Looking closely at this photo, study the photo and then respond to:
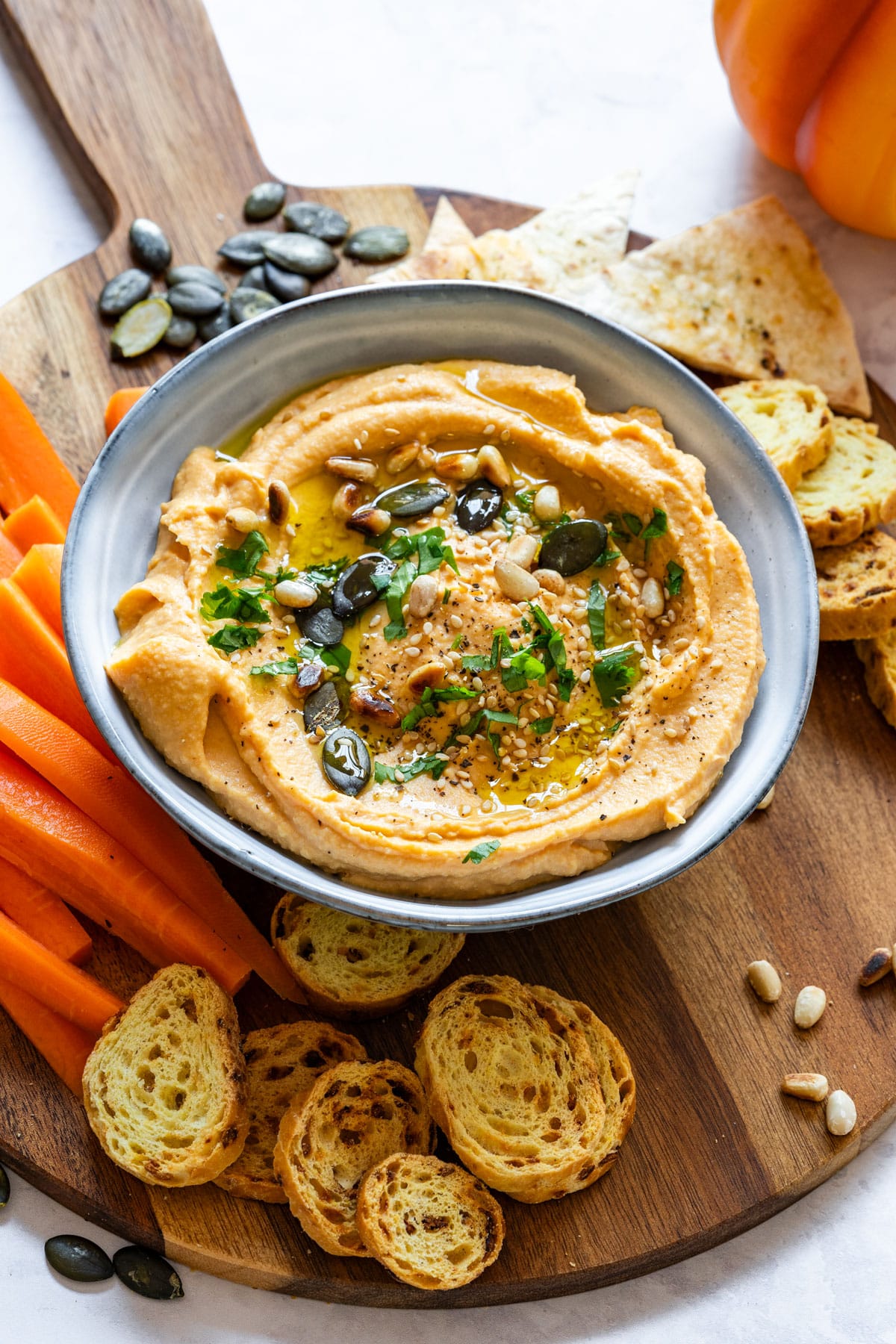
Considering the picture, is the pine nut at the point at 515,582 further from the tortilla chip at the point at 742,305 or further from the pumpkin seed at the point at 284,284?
the pumpkin seed at the point at 284,284

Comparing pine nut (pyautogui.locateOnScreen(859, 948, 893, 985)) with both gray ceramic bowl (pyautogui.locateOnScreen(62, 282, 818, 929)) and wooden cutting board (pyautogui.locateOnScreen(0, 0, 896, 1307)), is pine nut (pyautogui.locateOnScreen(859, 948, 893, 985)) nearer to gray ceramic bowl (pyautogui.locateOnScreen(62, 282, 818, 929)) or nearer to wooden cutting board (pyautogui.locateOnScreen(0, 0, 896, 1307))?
wooden cutting board (pyautogui.locateOnScreen(0, 0, 896, 1307))

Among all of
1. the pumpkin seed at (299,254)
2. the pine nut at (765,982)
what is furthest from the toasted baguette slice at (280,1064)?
the pumpkin seed at (299,254)

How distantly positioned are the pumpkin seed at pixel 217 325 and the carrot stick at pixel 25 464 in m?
0.86

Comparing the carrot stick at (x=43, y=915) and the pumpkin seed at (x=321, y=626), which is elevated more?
the pumpkin seed at (x=321, y=626)

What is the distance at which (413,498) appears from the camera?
4.36 meters

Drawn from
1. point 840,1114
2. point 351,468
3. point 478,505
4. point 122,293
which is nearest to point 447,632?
point 478,505

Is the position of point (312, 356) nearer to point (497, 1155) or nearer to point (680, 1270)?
point (497, 1155)

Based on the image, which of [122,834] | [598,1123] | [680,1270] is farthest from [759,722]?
[122,834]

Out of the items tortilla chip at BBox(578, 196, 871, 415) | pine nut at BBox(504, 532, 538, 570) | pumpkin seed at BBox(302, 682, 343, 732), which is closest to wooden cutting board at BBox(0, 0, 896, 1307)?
tortilla chip at BBox(578, 196, 871, 415)

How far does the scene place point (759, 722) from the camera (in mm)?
4215

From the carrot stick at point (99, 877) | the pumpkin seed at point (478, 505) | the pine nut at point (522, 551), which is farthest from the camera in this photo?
the pumpkin seed at point (478, 505)

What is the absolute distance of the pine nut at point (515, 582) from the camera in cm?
416

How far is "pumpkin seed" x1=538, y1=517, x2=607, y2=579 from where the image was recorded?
431cm

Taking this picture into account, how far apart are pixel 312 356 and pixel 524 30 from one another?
10.1 feet
